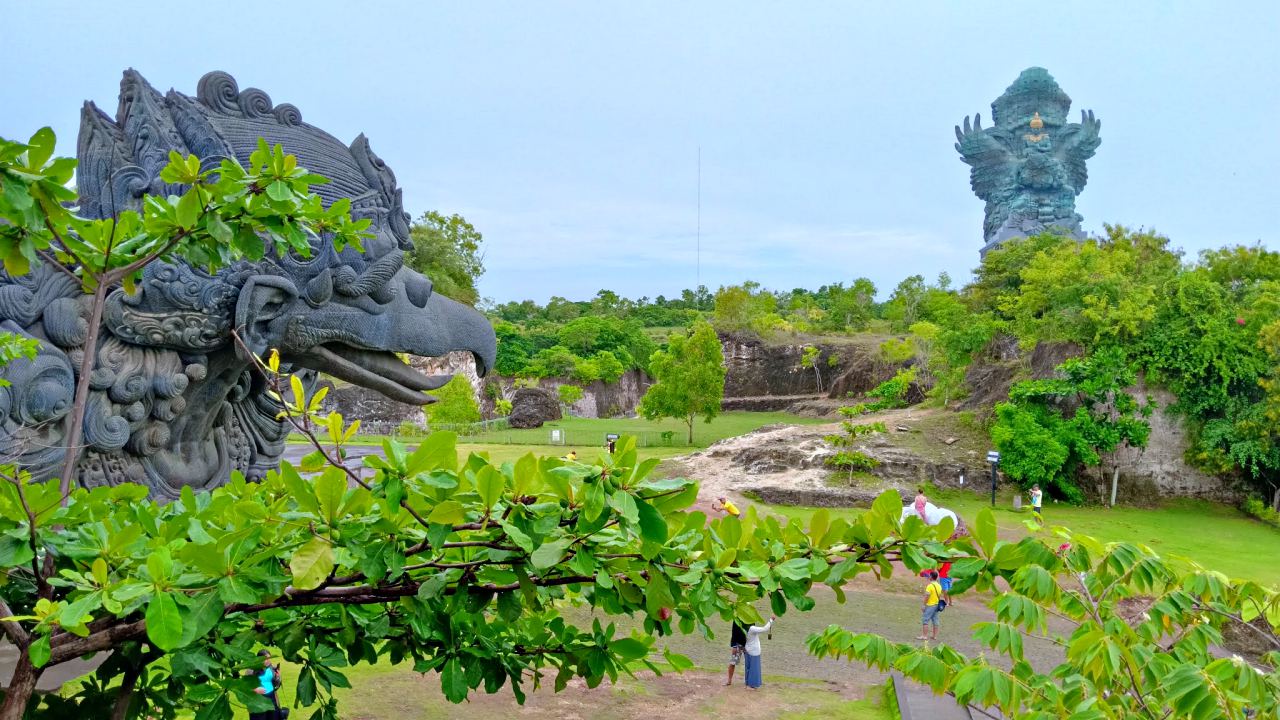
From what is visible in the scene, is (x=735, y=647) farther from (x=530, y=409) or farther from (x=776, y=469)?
(x=530, y=409)

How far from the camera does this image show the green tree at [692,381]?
71.6 ft

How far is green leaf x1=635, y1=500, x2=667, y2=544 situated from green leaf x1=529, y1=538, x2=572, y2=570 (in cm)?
14

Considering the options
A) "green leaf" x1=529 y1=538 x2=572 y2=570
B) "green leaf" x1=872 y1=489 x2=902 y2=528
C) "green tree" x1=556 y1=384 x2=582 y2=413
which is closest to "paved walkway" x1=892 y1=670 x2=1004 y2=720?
"green leaf" x1=872 y1=489 x2=902 y2=528

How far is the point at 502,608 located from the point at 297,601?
15.8 inches

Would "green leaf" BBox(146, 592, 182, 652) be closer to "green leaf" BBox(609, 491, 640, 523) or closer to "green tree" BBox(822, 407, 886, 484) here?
"green leaf" BBox(609, 491, 640, 523)

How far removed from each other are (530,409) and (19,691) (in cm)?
2517

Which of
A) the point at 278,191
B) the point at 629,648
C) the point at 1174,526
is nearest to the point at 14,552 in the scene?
the point at 278,191

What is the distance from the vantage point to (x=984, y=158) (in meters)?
38.2

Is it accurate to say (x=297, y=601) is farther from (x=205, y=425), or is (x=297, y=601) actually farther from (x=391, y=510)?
(x=205, y=425)

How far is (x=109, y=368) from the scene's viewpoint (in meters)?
3.73

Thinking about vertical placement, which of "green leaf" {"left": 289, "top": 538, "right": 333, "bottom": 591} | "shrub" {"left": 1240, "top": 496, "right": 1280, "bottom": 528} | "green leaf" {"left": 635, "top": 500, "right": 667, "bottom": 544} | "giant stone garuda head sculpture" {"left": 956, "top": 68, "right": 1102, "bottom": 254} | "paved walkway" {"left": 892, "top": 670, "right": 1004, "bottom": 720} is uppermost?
"giant stone garuda head sculpture" {"left": 956, "top": 68, "right": 1102, "bottom": 254}

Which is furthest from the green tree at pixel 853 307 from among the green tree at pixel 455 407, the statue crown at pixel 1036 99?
the green tree at pixel 455 407

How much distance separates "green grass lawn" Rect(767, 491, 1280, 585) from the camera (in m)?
11.0

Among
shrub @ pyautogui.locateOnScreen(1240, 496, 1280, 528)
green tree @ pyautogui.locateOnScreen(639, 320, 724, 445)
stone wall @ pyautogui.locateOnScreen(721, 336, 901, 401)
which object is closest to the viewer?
shrub @ pyautogui.locateOnScreen(1240, 496, 1280, 528)
